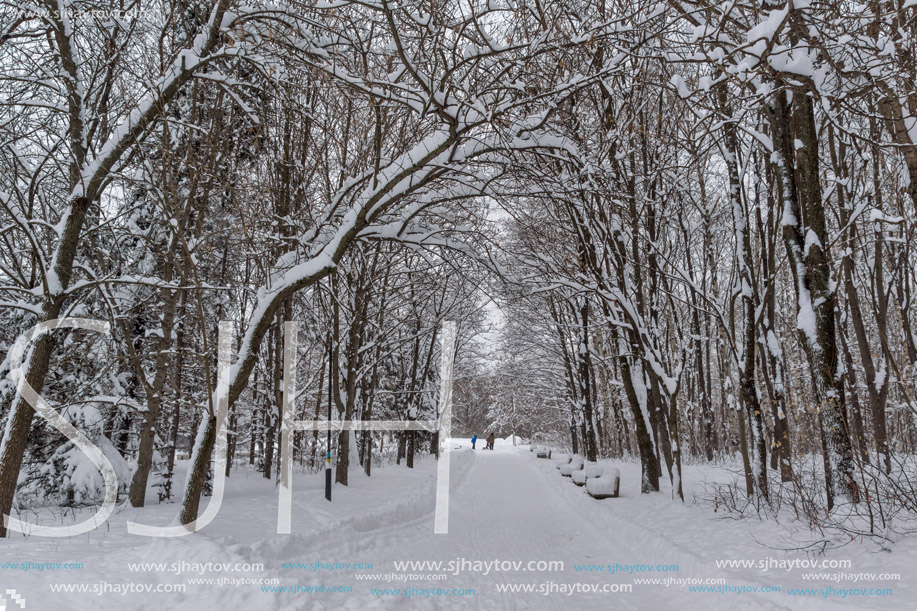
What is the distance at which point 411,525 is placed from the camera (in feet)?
30.8

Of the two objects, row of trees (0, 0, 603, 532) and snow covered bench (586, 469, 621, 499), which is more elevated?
row of trees (0, 0, 603, 532)

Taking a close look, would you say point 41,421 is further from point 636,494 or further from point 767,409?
point 767,409

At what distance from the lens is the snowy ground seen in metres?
4.09

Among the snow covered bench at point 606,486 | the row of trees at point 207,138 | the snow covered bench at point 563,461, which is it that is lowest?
the snow covered bench at point 563,461

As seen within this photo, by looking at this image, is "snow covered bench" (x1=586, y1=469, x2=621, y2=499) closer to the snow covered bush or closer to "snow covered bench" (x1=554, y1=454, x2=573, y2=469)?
"snow covered bench" (x1=554, y1=454, x2=573, y2=469)

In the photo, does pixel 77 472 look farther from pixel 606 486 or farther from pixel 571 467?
pixel 571 467

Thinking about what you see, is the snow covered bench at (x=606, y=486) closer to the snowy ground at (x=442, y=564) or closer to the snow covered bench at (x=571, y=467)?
the snowy ground at (x=442, y=564)

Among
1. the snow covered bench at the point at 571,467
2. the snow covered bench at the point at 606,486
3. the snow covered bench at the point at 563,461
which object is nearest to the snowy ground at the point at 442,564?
the snow covered bench at the point at 606,486

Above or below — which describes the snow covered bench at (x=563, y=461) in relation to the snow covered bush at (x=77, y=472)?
below

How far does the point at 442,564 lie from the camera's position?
6.61 meters

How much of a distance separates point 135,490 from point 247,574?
257 inches

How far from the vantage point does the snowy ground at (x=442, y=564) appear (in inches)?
161

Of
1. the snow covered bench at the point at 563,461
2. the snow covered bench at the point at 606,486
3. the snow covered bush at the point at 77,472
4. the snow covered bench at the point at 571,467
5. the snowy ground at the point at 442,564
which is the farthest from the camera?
the snow covered bench at the point at 563,461

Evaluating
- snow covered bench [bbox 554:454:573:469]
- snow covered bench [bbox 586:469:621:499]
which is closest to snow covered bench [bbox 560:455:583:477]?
snow covered bench [bbox 554:454:573:469]
